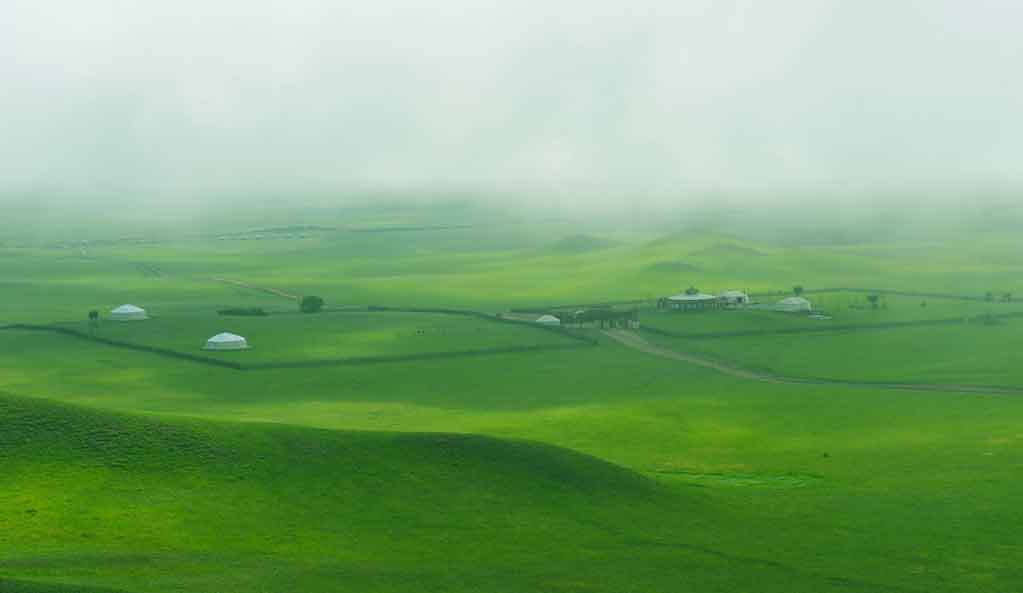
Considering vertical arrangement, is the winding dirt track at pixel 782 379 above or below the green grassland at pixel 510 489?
above

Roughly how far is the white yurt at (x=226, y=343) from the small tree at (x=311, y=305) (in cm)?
3438

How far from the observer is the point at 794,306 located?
172 m

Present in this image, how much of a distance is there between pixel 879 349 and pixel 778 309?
3355 cm

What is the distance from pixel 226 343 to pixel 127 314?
31752mm

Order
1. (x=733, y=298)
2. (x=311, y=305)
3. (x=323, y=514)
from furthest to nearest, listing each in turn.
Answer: (x=733, y=298), (x=311, y=305), (x=323, y=514)

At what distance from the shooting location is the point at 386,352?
138000mm

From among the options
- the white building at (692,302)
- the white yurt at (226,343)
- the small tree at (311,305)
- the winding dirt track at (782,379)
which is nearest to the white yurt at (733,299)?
the white building at (692,302)

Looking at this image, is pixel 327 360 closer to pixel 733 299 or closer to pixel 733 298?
pixel 733 299

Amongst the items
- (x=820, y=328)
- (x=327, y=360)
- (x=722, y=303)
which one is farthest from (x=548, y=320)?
(x=327, y=360)

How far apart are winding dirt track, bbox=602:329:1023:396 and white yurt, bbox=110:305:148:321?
57.9m

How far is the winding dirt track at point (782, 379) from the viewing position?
113188mm

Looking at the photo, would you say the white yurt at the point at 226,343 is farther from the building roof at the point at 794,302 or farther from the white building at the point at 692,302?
the building roof at the point at 794,302

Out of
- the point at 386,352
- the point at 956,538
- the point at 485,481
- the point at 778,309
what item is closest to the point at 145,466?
the point at 485,481

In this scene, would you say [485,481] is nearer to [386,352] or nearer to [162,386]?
[162,386]
